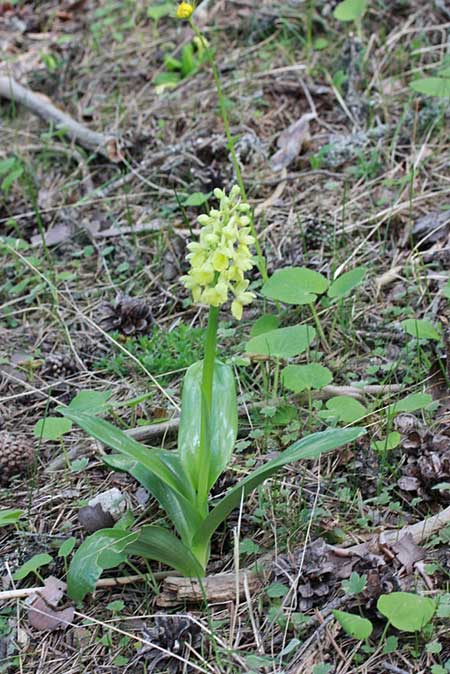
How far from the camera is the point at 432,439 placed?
78.6 inches

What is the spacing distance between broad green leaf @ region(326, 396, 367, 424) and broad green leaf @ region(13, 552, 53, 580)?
29.4 inches

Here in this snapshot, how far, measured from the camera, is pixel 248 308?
2717mm

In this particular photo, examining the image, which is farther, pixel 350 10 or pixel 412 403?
pixel 350 10

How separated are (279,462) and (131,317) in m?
1.15

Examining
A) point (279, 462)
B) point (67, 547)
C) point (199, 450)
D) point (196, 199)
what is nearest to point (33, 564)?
point (67, 547)

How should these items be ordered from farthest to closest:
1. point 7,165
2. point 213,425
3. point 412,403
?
point 7,165 → point 412,403 → point 213,425

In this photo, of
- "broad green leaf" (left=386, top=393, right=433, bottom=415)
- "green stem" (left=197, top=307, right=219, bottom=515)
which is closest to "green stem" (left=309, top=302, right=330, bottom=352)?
"broad green leaf" (left=386, top=393, right=433, bottom=415)

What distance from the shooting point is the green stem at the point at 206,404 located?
1.69m

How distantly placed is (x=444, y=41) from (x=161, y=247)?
154 centimetres

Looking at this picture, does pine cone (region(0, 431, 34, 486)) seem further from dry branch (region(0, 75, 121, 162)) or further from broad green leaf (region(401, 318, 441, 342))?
dry branch (region(0, 75, 121, 162))

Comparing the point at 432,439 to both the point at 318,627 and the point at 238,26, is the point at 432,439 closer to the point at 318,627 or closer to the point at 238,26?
the point at 318,627

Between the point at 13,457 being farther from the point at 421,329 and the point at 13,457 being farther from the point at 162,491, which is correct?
the point at 421,329

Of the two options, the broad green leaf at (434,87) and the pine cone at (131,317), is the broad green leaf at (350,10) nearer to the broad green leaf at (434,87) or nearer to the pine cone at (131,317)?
the broad green leaf at (434,87)

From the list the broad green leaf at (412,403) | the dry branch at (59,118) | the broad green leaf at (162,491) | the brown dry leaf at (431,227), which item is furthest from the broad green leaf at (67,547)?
the dry branch at (59,118)
